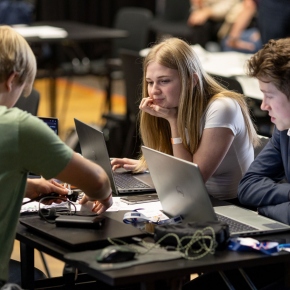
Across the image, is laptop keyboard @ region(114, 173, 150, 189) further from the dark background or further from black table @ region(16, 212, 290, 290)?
the dark background

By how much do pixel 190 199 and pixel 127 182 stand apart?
0.79 metres

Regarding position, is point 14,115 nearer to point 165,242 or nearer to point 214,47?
point 165,242

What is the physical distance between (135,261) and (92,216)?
0.45 meters

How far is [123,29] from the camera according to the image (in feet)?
24.7

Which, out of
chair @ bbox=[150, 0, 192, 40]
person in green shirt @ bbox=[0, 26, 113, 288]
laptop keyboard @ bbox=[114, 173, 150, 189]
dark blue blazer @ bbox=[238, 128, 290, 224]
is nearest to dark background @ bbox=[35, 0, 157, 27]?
chair @ bbox=[150, 0, 192, 40]

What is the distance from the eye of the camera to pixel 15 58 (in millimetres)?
2250

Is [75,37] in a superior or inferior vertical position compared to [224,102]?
inferior

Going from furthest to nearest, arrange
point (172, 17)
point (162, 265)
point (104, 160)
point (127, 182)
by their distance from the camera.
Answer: point (172, 17)
point (127, 182)
point (104, 160)
point (162, 265)

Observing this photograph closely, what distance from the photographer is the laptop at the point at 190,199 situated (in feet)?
7.75

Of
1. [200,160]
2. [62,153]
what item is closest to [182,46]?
[200,160]

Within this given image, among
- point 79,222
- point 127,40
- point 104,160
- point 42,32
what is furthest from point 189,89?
point 127,40

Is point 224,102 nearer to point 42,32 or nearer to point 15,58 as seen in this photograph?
point 15,58

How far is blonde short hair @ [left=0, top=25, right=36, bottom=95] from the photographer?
88.2 inches

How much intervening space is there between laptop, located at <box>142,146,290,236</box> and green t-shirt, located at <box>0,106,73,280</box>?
1.31 feet
